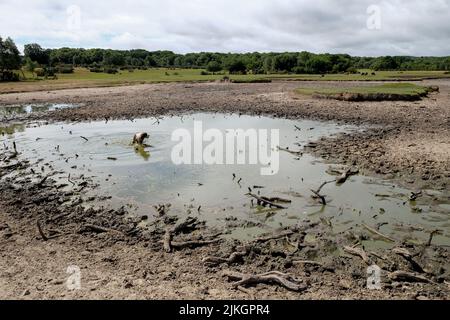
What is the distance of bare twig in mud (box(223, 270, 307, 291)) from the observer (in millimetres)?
8914

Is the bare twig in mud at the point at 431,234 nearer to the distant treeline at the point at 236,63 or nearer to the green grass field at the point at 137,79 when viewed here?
the green grass field at the point at 137,79

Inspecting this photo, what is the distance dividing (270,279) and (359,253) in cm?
288

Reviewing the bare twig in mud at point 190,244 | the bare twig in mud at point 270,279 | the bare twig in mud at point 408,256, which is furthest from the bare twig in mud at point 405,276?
the bare twig in mud at point 190,244

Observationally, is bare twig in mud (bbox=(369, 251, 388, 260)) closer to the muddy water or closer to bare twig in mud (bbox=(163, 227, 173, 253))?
the muddy water

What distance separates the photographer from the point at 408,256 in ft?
33.3

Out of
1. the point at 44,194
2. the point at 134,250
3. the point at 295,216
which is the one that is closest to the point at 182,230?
the point at 134,250

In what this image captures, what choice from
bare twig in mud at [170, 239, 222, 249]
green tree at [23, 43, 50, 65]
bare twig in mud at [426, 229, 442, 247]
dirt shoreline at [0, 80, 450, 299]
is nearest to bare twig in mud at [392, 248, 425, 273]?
dirt shoreline at [0, 80, 450, 299]

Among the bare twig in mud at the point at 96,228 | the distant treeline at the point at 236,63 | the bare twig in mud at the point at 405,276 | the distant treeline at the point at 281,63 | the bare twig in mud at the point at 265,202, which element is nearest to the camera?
the bare twig in mud at the point at 405,276

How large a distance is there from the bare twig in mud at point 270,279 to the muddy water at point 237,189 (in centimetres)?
→ 274

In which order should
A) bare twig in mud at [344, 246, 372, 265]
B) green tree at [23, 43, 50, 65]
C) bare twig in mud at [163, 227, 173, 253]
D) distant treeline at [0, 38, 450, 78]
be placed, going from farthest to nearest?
1. green tree at [23, 43, 50, 65]
2. distant treeline at [0, 38, 450, 78]
3. bare twig in mud at [163, 227, 173, 253]
4. bare twig in mud at [344, 246, 372, 265]

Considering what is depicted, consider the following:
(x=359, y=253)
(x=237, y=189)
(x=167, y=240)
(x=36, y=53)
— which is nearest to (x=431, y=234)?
(x=359, y=253)

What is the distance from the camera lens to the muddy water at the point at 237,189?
43.1 feet

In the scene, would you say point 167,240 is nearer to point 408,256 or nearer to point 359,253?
point 359,253

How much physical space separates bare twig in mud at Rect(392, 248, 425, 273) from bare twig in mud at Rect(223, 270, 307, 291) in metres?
3.08
